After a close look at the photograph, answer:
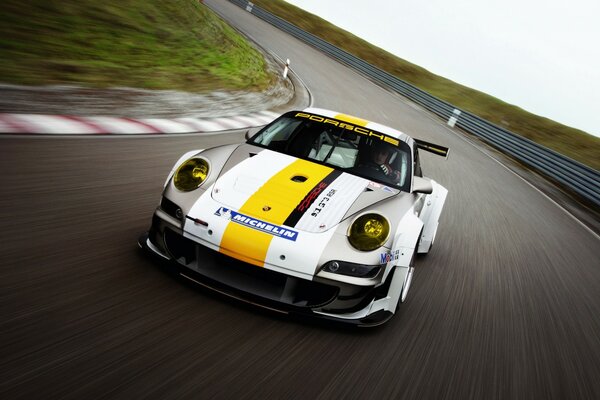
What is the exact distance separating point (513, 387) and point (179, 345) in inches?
81.5

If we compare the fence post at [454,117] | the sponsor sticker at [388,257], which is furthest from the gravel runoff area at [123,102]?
the fence post at [454,117]

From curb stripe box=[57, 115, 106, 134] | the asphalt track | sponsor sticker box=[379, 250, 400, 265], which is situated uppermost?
sponsor sticker box=[379, 250, 400, 265]

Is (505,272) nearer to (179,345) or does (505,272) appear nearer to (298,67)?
(179,345)

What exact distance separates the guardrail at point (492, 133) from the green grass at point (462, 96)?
6.55 metres

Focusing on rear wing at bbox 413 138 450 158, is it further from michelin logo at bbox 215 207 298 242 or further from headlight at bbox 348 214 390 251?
michelin logo at bbox 215 207 298 242

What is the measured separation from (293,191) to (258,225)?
1.72 feet

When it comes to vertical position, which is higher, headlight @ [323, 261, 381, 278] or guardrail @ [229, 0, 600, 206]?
guardrail @ [229, 0, 600, 206]

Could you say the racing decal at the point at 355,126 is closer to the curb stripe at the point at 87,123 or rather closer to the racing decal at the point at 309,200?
the racing decal at the point at 309,200

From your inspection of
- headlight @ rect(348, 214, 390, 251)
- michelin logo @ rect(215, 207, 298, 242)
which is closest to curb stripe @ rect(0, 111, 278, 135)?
michelin logo @ rect(215, 207, 298, 242)

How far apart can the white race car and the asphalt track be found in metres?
0.21

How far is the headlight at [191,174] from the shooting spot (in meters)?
2.96

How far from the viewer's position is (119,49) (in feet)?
33.8

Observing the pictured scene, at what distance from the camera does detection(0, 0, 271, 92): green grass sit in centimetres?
774

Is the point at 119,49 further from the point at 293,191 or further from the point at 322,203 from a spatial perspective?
the point at 322,203
